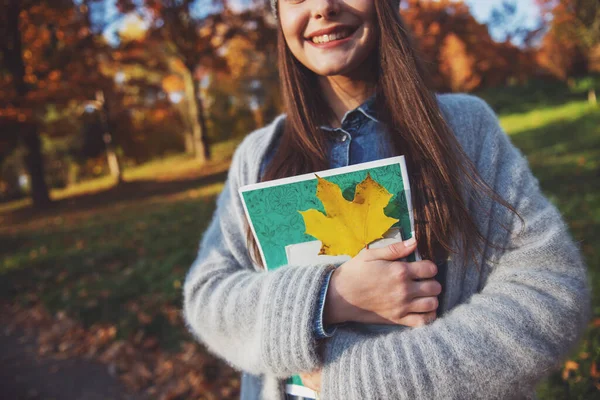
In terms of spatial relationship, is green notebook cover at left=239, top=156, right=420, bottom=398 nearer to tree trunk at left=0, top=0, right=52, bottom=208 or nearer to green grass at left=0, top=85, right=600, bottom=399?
green grass at left=0, top=85, right=600, bottom=399

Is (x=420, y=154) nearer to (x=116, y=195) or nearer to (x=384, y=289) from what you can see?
(x=384, y=289)

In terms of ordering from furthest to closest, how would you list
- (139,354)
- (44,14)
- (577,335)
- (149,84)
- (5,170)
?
1. (5,170)
2. (149,84)
3. (44,14)
4. (139,354)
5. (577,335)

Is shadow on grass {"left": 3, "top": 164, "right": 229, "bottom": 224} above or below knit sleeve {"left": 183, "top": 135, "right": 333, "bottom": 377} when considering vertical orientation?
below

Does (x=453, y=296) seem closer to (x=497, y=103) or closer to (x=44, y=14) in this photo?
(x=44, y=14)

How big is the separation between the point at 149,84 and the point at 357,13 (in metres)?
15.5

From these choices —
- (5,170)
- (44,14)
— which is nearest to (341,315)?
(44,14)

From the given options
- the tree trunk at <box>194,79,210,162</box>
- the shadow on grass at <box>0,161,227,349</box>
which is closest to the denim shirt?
the shadow on grass at <box>0,161,227,349</box>

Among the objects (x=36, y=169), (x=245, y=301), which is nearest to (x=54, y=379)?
(x=245, y=301)

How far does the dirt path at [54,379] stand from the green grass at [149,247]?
1.50 feet

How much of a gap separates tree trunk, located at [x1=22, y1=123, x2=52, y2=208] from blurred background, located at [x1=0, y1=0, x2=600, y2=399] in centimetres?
4

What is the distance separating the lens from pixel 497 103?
2267 cm

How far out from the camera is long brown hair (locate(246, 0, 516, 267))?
110 centimetres

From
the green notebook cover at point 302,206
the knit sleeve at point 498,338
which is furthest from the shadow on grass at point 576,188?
the green notebook cover at point 302,206

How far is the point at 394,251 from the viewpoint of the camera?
40.4 inches
